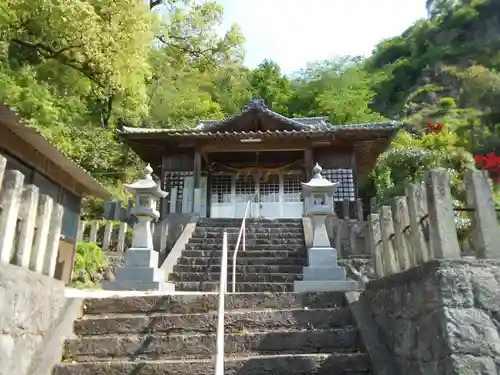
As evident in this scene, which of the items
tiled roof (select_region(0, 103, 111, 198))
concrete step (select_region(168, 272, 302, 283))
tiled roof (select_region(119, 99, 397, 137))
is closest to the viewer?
tiled roof (select_region(0, 103, 111, 198))

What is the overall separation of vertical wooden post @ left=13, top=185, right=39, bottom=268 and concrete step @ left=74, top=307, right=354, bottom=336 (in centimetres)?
122

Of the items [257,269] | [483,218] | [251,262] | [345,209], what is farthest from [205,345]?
[345,209]

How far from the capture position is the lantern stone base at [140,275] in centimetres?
725

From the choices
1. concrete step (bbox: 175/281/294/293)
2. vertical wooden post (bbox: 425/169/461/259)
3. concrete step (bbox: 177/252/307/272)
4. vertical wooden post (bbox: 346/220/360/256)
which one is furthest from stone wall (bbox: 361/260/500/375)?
vertical wooden post (bbox: 346/220/360/256)

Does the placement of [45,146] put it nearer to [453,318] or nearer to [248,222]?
[248,222]

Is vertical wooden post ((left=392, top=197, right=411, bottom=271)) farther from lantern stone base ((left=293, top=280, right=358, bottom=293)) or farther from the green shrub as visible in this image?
the green shrub

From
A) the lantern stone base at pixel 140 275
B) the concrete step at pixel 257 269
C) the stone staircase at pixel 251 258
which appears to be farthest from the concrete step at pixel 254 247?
the lantern stone base at pixel 140 275

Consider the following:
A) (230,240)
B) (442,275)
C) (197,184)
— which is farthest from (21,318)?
(197,184)

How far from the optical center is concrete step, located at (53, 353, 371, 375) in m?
3.94

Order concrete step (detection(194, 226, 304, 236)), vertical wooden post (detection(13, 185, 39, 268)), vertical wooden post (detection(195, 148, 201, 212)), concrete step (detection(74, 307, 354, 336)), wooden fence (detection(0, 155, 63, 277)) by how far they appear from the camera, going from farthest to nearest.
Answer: vertical wooden post (detection(195, 148, 201, 212)) → concrete step (detection(194, 226, 304, 236)) → concrete step (detection(74, 307, 354, 336)) → vertical wooden post (detection(13, 185, 39, 268)) → wooden fence (detection(0, 155, 63, 277))

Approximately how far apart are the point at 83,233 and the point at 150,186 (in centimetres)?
632

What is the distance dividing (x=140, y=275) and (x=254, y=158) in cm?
1061

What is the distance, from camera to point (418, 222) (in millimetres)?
3580

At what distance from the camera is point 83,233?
43.3ft
